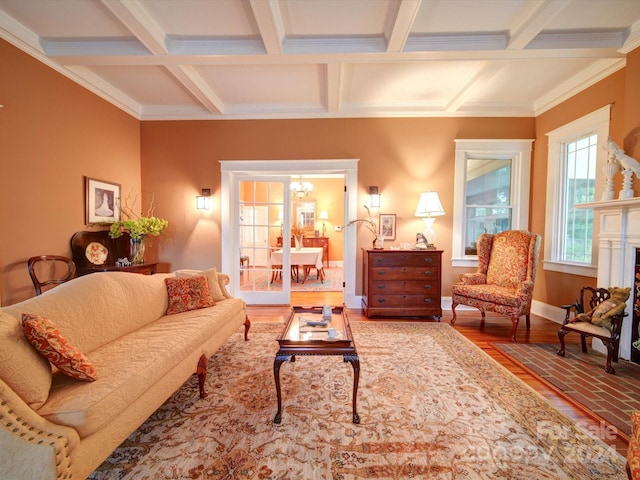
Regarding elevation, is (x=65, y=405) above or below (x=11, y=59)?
below

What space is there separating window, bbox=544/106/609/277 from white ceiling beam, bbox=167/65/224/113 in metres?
4.81

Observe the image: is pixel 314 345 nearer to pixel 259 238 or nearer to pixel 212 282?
pixel 212 282

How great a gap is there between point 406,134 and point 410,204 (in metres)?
1.10

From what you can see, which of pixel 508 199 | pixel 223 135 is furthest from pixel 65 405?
pixel 508 199

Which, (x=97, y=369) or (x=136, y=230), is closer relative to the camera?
(x=97, y=369)

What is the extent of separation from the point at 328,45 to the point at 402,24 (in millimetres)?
743

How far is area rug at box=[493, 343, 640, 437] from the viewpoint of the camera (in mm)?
1905

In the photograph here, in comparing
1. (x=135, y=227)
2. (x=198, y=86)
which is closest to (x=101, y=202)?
(x=135, y=227)

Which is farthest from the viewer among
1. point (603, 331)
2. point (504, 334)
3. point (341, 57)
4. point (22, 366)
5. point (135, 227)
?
point (135, 227)

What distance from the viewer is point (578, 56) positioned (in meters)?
2.79

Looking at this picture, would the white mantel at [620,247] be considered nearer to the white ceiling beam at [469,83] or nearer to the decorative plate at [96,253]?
the white ceiling beam at [469,83]

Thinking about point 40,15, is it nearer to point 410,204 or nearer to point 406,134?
point 406,134

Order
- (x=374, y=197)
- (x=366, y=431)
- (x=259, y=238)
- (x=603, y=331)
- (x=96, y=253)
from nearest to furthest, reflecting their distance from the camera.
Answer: (x=366, y=431)
(x=603, y=331)
(x=96, y=253)
(x=374, y=197)
(x=259, y=238)

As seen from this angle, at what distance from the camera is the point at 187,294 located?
8.67ft
